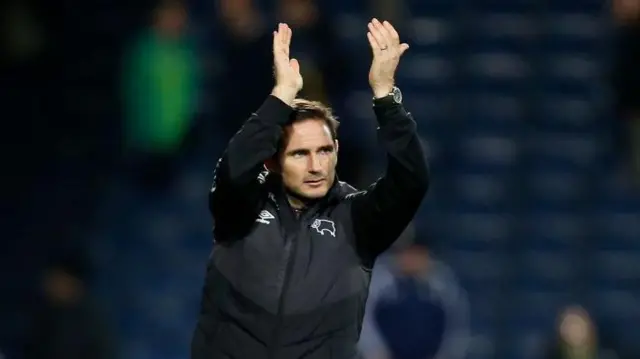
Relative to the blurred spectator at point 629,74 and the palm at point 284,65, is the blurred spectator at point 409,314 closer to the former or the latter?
the blurred spectator at point 629,74

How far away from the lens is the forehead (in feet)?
12.2

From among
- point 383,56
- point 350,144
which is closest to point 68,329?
point 350,144

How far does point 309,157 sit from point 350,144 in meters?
3.82

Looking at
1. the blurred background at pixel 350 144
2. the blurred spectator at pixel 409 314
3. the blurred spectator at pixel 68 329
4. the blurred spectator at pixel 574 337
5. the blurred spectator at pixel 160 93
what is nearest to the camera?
the blurred spectator at pixel 68 329

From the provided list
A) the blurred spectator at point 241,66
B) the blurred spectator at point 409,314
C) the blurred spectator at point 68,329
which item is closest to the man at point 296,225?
the blurred spectator at point 68,329

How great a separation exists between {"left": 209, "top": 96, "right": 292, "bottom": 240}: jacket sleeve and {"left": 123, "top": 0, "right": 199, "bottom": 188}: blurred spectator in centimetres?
403

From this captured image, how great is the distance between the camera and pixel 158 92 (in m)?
7.70

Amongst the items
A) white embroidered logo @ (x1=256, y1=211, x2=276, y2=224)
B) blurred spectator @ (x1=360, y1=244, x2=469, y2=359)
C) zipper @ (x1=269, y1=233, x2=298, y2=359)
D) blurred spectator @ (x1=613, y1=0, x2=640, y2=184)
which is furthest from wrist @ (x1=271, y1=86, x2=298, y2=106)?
blurred spectator @ (x1=613, y1=0, x2=640, y2=184)

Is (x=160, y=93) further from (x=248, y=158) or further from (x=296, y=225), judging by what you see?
(x=248, y=158)

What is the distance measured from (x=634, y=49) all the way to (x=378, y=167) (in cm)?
165

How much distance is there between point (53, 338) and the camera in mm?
6648

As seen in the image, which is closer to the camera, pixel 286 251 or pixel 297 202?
pixel 286 251

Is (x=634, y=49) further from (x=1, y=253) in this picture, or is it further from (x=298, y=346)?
(x=298, y=346)

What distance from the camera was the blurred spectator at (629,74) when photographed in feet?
A: 25.6
